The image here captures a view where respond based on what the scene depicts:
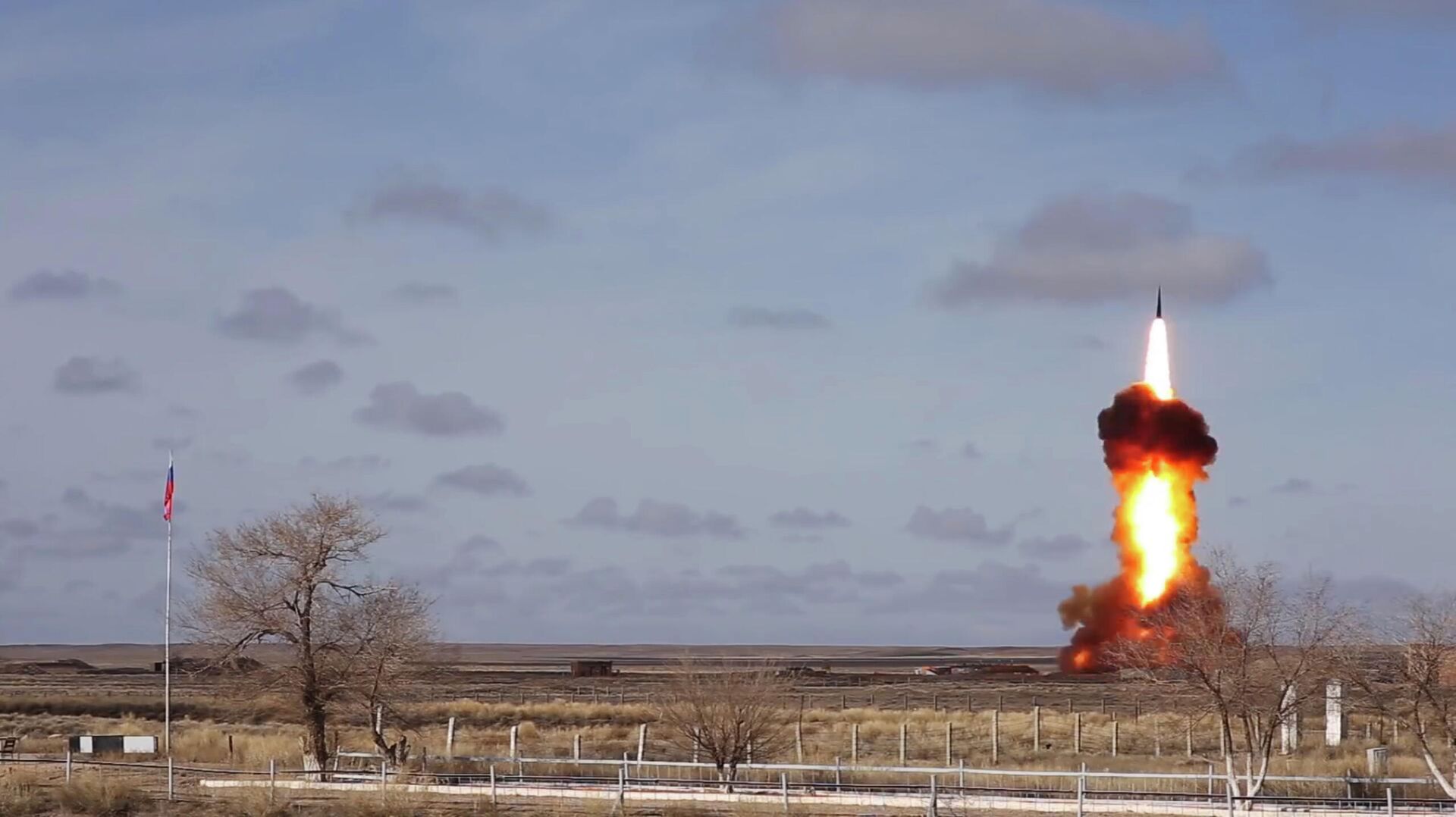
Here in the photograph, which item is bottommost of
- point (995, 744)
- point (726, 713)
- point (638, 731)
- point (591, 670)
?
point (591, 670)

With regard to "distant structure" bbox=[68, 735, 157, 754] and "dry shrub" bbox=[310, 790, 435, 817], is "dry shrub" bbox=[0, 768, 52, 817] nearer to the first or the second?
"dry shrub" bbox=[310, 790, 435, 817]

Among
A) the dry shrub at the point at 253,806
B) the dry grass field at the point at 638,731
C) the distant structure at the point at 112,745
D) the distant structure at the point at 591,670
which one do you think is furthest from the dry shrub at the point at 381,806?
the distant structure at the point at 591,670

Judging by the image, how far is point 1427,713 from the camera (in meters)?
49.5

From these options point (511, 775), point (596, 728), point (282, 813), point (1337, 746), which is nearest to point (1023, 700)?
point (596, 728)

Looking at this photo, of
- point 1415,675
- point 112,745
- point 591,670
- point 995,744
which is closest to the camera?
point 1415,675

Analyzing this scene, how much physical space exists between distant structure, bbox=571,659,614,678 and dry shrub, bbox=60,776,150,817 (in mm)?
90285

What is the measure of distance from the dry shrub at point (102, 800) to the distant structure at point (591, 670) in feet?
296

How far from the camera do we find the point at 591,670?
140 m

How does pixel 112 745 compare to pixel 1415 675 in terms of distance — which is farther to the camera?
pixel 112 745

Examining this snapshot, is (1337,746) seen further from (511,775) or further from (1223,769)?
(511,775)

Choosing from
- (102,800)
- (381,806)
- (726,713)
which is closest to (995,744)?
(726,713)

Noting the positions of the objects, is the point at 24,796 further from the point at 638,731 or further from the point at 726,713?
the point at 638,731

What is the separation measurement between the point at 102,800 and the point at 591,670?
97681 millimetres

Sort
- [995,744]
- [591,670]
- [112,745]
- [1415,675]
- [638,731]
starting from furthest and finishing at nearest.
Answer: [591,670], [638,731], [995,744], [112,745], [1415,675]
